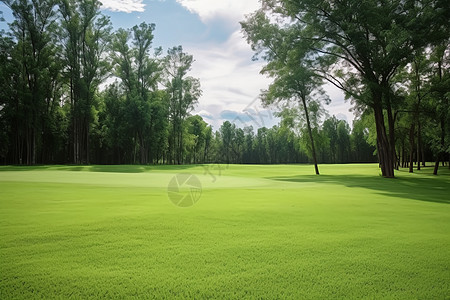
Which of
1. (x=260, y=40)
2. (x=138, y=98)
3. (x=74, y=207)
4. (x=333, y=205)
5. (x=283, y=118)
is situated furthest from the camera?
(x=138, y=98)

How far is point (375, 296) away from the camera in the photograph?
123 inches

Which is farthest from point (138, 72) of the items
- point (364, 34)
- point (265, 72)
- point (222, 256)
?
point (222, 256)

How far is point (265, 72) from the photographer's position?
34.9m

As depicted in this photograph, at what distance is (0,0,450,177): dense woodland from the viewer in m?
24.4

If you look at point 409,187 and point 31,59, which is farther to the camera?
point 31,59

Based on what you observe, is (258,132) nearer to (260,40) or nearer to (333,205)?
(260,40)

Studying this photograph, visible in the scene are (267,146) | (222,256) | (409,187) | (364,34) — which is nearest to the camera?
(222,256)

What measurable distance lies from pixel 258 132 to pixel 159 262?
4806 inches

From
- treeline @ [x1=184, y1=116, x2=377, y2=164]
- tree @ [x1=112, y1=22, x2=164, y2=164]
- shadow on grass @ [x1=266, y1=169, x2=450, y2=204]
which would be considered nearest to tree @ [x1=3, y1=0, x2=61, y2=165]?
tree @ [x1=112, y1=22, x2=164, y2=164]

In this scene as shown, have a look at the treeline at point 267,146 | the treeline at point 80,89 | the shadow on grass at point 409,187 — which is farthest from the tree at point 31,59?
the treeline at point 267,146

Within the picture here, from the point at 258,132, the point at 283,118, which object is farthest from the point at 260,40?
the point at 258,132

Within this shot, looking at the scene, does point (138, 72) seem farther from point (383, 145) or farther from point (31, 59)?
point (383, 145)

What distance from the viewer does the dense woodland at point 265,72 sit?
2444 cm

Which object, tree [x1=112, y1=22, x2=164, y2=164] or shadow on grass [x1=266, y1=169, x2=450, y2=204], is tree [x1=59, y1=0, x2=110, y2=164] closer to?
tree [x1=112, y1=22, x2=164, y2=164]
